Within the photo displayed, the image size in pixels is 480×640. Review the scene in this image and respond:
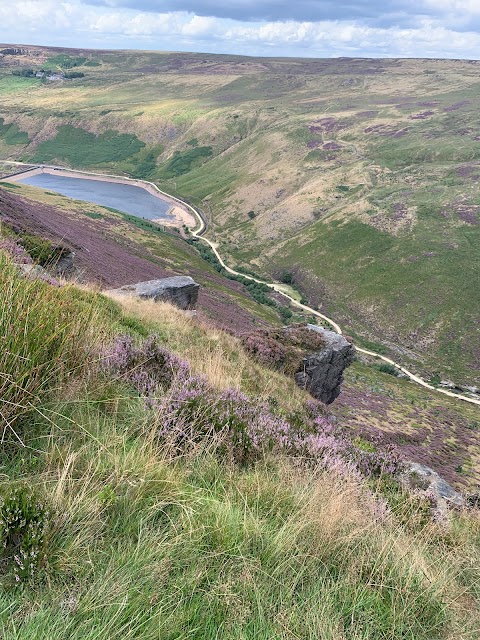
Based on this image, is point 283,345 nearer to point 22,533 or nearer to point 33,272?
point 33,272

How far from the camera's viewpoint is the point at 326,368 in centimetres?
1998

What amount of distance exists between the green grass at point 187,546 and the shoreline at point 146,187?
357 ft

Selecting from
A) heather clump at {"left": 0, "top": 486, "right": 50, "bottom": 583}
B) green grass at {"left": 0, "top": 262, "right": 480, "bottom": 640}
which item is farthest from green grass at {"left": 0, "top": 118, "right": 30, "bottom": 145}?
heather clump at {"left": 0, "top": 486, "right": 50, "bottom": 583}

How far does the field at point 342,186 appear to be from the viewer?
238 feet

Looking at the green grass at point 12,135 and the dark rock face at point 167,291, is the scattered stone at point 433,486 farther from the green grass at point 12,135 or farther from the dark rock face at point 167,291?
the green grass at point 12,135

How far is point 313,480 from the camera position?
4.82 m

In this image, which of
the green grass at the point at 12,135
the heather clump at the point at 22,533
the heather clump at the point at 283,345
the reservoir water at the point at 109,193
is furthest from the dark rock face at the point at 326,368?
the green grass at the point at 12,135

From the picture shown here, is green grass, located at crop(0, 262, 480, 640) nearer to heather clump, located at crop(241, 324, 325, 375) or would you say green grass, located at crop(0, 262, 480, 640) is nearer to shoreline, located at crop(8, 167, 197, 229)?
heather clump, located at crop(241, 324, 325, 375)

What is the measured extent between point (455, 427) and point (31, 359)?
3714 centimetres

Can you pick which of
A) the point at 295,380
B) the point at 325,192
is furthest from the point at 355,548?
the point at 325,192

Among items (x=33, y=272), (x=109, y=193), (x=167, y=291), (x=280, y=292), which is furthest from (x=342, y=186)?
(x=33, y=272)

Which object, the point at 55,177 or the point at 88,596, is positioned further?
the point at 55,177

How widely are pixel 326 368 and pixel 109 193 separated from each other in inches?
5295

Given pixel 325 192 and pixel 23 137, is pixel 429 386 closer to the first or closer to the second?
pixel 325 192
